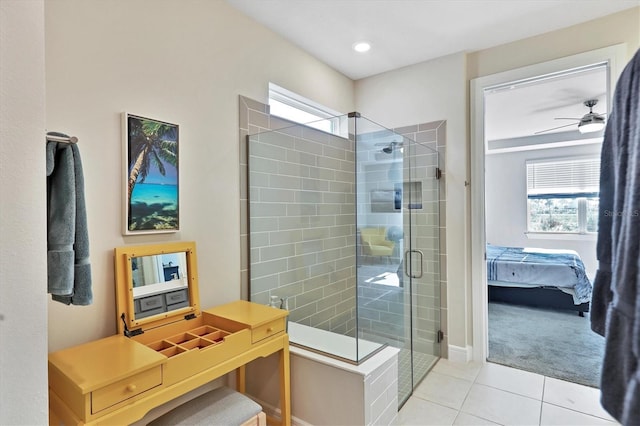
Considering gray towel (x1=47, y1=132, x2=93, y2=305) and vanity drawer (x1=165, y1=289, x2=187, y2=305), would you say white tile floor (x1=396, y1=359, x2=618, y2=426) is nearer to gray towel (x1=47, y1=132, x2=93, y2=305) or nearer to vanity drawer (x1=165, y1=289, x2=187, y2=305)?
vanity drawer (x1=165, y1=289, x2=187, y2=305)

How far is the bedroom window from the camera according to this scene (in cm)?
580

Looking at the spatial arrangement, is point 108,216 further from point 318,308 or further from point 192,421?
point 318,308

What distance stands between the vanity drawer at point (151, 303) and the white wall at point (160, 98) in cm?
13

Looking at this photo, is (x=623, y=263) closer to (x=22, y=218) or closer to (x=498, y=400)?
(x=22, y=218)

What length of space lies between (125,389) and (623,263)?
1522 mm

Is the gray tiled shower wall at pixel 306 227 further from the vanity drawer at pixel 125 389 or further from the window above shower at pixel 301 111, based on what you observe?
the vanity drawer at pixel 125 389

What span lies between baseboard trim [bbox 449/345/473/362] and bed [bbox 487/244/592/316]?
193 cm

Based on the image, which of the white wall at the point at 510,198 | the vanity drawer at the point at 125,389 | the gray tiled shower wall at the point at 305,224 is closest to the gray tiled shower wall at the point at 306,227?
the gray tiled shower wall at the point at 305,224

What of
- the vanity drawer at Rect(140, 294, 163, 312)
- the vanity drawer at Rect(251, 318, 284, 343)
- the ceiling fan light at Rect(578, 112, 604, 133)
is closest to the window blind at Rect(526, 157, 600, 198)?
the ceiling fan light at Rect(578, 112, 604, 133)

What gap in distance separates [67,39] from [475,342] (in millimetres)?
3369

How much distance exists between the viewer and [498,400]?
90.8 inches

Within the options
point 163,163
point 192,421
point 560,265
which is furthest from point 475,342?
point 163,163

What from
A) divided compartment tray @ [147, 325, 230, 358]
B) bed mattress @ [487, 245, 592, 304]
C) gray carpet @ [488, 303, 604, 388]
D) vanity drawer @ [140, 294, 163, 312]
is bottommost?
gray carpet @ [488, 303, 604, 388]

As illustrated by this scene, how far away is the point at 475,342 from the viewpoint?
2.89 metres
